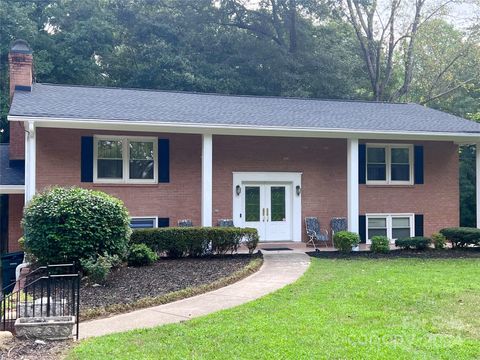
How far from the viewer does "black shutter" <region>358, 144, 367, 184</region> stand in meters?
16.3

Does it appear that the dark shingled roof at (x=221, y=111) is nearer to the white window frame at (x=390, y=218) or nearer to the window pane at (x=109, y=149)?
the window pane at (x=109, y=149)

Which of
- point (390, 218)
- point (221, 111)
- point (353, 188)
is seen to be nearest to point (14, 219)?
point (221, 111)

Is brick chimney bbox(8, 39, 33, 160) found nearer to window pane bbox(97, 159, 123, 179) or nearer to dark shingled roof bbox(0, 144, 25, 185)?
dark shingled roof bbox(0, 144, 25, 185)

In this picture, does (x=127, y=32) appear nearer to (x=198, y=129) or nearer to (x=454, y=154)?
(x=198, y=129)

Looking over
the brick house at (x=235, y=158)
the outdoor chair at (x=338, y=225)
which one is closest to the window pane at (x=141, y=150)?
the brick house at (x=235, y=158)

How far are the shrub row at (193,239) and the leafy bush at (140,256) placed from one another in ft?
2.62

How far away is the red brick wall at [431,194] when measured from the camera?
16.6m

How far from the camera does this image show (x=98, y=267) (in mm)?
9164

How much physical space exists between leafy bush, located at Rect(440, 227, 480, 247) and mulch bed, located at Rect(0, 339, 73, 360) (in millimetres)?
11999

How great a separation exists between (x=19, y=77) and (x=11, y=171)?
295 cm

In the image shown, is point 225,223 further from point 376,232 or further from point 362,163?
point 376,232

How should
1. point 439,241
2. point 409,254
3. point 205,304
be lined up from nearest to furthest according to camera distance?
point 205,304 < point 409,254 < point 439,241

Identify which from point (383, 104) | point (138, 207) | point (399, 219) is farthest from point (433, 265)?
point (383, 104)

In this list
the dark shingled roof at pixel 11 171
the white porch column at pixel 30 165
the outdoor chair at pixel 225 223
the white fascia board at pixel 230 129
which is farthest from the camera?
the outdoor chair at pixel 225 223
